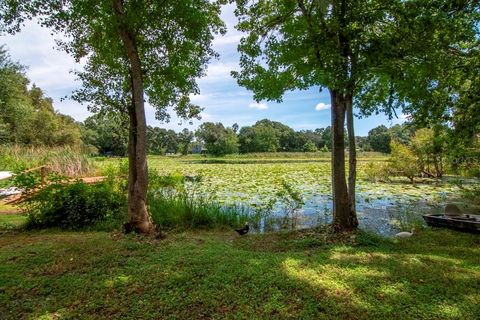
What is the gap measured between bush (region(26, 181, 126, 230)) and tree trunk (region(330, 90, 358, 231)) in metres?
4.85

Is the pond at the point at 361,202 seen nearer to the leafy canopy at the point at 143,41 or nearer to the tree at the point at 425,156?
the tree at the point at 425,156

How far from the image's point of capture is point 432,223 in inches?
282

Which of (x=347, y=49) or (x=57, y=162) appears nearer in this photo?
(x=347, y=49)

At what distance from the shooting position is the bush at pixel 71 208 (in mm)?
5859

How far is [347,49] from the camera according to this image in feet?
17.4

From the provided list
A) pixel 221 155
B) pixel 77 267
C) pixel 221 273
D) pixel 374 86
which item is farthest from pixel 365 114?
pixel 221 155

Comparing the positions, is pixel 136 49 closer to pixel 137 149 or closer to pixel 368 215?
pixel 137 149

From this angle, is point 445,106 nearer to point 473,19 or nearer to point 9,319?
point 473,19

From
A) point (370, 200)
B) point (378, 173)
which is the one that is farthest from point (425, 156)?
point (370, 200)

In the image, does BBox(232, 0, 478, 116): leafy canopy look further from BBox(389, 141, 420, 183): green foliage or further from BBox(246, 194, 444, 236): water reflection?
BBox(389, 141, 420, 183): green foliage

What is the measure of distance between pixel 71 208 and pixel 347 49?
6.57 m

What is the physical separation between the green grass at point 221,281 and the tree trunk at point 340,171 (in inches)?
36.7

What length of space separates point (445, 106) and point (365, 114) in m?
2.64

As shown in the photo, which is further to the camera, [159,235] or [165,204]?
[165,204]
